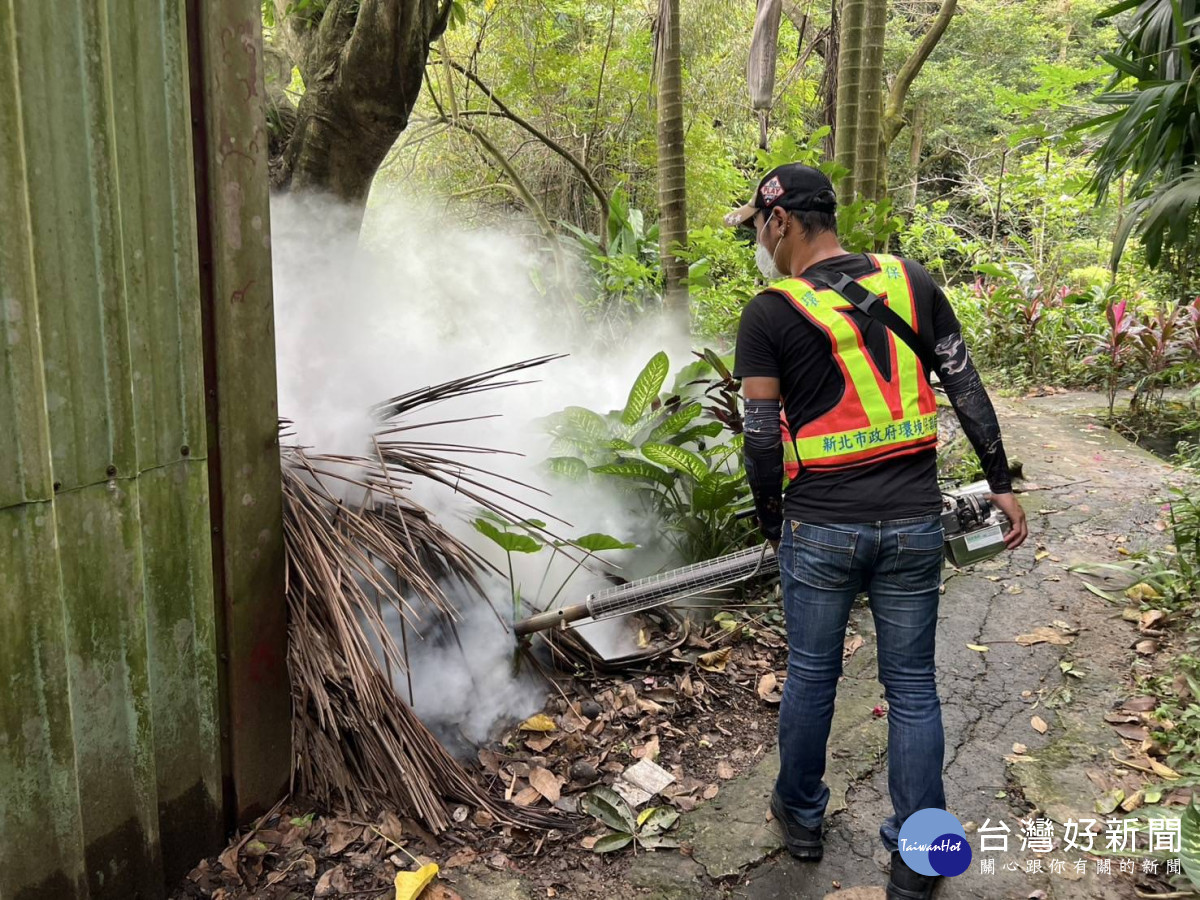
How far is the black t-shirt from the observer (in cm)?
225

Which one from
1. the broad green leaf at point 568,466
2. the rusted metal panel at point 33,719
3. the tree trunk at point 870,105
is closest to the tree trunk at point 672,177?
the tree trunk at point 870,105

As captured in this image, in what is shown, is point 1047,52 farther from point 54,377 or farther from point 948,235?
point 54,377

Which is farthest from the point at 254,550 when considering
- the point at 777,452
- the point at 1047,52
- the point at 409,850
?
the point at 1047,52

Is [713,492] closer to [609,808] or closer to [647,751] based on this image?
[647,751]

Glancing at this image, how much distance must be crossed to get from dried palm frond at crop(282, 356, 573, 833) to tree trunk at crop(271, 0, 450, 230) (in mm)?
1273

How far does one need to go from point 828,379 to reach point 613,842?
154 cm

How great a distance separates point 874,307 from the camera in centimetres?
225

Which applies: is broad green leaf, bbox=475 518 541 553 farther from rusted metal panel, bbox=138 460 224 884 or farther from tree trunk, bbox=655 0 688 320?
tree trunk, bbox=655 0 688 320

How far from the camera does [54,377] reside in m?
1.92

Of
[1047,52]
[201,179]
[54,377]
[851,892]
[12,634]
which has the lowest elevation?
[851,892]

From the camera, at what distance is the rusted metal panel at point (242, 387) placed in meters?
2.24

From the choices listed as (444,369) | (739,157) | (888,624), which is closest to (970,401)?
(888,624)

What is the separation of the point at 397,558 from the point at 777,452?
4.25ft

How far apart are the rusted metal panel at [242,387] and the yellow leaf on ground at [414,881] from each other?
0.54 m
